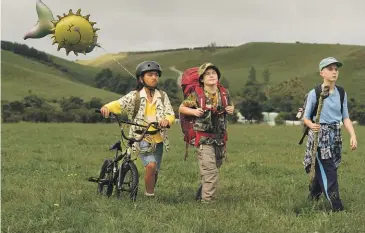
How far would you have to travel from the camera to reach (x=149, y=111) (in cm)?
836

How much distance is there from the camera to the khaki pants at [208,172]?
8.01 m

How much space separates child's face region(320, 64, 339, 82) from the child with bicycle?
259 centimetres

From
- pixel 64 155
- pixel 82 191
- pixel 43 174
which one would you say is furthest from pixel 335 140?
pixel 64 155

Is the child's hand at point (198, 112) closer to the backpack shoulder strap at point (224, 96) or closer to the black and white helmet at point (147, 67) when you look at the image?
the backpack shoulder strap at point (224, 96)

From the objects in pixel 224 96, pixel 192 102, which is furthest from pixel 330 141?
pixel 192 102

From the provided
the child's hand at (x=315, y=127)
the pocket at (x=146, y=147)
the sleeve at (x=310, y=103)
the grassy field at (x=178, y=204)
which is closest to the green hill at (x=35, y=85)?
the grassy field at (x=178, y=204)

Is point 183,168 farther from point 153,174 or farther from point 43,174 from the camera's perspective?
point 153,174

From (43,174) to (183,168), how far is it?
3.70 m

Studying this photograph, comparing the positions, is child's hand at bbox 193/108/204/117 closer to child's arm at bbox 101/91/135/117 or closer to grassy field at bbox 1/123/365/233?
child's arm at bbox 101/91/135/117

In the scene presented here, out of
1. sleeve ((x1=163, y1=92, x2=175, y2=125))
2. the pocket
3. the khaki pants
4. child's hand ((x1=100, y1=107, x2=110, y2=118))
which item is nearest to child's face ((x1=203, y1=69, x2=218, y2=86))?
sleeve ((x1=163, y1=92, x2=175, y2=125))

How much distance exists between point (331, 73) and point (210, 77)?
1.94 metres

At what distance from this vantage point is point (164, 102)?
8430 mm

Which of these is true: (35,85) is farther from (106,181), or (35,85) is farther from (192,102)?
(192,102)

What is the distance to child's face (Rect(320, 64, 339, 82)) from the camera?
7703mm
